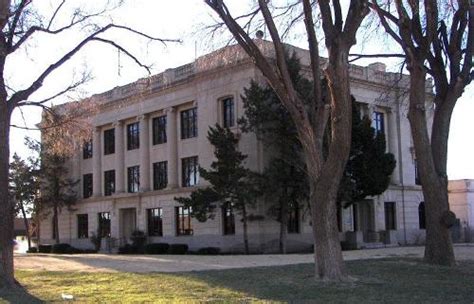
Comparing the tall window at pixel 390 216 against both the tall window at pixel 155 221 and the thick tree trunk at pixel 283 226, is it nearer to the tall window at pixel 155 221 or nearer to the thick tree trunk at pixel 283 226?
the thick tree trunk at pixel 283 226

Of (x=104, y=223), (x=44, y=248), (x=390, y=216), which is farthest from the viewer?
(x=44, y=248)

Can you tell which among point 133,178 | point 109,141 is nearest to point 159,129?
point 133,178

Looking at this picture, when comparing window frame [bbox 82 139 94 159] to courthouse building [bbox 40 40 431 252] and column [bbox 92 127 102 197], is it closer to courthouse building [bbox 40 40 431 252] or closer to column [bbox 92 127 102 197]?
courthouse building [bbox 40 40 431 252]

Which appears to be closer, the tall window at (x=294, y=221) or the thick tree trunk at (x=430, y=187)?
the thick tree trunk at (x=430, y=187)

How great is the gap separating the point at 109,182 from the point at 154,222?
7019 mm

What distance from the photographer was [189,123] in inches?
1713

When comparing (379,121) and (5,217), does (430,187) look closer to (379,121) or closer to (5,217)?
(5,217)

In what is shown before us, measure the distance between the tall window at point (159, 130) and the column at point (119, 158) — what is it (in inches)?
151

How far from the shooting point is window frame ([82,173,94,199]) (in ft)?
174

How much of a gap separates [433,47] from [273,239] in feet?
63.4

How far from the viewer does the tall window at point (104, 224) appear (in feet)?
165

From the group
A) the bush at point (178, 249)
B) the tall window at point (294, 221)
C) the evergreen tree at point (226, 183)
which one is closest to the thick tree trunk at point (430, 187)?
the evergreen tree at point (226, 183)

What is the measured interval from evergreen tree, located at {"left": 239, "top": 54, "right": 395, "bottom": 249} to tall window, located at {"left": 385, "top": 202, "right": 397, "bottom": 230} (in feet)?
30.6

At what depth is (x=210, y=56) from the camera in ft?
55.3
